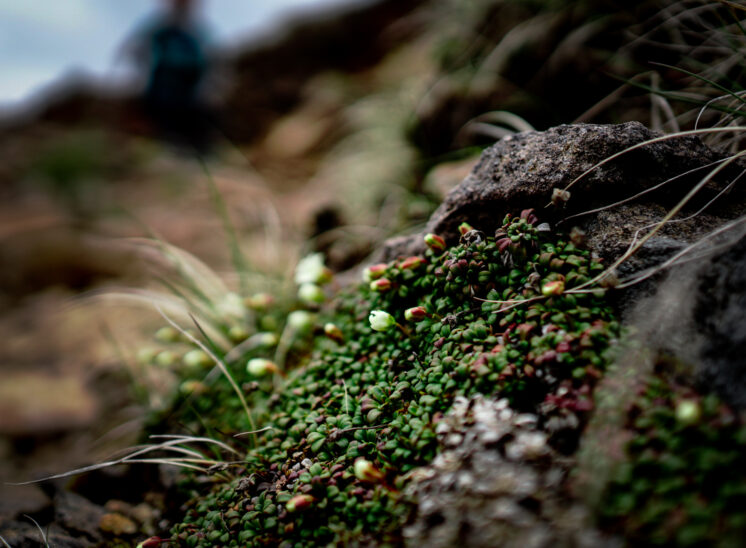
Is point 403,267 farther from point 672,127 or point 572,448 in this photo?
point 672,127

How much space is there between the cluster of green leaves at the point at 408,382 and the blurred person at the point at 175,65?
25.2ft

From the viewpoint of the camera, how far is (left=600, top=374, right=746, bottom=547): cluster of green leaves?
87 centimetres

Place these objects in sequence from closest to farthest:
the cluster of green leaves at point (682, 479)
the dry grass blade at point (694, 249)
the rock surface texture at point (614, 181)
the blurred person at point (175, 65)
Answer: the cluster of green leaves at point (682, 479), the dry grass blade at point (694, 249), the rock surface texture at point (614, 181), the blurred person at point (175, 65)

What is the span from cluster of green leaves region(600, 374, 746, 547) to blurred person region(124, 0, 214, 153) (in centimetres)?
859

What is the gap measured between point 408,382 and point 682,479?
0.78 meters

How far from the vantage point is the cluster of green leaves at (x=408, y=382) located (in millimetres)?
1253

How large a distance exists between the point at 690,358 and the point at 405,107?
136 inches

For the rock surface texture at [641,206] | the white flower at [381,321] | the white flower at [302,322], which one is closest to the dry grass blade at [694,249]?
the rock surface texture at [641,206]

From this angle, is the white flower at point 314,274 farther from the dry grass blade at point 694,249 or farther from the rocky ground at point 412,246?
the dry grass blade at point 694,249

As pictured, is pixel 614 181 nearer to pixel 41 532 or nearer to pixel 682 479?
pixel 682 479

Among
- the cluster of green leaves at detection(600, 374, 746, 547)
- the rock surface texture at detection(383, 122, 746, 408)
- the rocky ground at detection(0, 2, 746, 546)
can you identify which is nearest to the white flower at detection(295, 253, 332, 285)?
the rocky ground at detection(0, 2, 746, 546)

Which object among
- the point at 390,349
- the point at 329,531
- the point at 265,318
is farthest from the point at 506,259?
the point at 265,318

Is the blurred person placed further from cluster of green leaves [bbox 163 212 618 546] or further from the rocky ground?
cluster of green leaves [bbox 163 212 618 546]

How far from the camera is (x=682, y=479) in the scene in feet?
3.05
